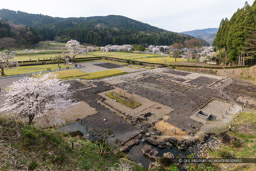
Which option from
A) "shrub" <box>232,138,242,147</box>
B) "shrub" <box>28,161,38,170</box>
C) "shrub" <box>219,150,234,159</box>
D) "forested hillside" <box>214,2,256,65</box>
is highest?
"forested hillside" <box>214,2,256,65</box>

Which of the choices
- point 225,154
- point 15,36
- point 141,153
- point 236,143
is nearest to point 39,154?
point 141,153

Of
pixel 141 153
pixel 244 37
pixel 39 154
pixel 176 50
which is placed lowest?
pixel 141 153

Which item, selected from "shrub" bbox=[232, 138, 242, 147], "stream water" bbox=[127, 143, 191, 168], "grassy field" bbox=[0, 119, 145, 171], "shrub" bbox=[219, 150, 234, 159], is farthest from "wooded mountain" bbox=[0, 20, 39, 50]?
"shrub" bbox=[232, 138, 242, 147]

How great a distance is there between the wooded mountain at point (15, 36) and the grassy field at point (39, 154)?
10301 centimetres

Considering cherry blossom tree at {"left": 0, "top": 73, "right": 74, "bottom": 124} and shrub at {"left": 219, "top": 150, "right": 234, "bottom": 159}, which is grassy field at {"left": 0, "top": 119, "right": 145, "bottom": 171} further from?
shrub at {"left": 219, "top": 150, "right": 234, "bottom": 159}

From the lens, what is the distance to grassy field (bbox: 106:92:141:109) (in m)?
23.7

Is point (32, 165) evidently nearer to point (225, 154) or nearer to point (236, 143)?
point (225, 154)

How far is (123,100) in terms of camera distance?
2548 centimetres

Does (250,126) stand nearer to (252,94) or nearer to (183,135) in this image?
(183,135)

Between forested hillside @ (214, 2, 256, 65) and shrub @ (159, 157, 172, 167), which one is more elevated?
forested hillside @ (214, 2, 256, 65)

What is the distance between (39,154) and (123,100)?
18.0 m

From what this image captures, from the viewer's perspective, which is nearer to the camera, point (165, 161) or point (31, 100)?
point (165, 161)

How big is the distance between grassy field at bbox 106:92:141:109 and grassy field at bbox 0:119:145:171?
43.4 ft

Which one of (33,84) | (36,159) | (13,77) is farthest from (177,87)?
(13,77)
